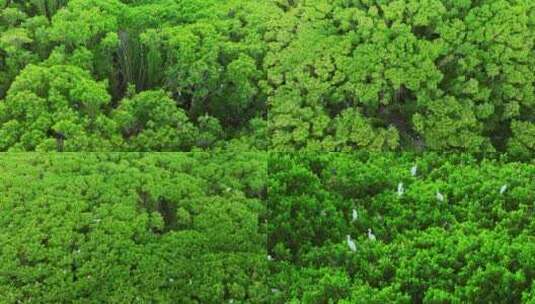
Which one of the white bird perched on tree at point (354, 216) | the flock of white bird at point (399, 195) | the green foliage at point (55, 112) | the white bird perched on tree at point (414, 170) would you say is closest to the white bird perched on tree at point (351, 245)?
the flock of white bird at point (399, 195)

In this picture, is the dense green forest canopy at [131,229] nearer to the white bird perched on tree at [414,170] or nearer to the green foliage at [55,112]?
the green foliage at [55,112]

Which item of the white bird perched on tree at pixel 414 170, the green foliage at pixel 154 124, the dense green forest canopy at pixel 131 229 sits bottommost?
the dense green forest canopy at pixel 131 229

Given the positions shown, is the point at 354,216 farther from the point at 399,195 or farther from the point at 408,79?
the point at 408,79

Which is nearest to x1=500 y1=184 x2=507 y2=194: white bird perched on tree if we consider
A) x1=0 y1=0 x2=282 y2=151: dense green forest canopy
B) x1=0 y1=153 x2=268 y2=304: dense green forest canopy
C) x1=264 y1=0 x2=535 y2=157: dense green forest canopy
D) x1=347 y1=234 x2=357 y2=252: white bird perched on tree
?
x1=264 y1=0 x2=535 y2=157: dense green forest canopy

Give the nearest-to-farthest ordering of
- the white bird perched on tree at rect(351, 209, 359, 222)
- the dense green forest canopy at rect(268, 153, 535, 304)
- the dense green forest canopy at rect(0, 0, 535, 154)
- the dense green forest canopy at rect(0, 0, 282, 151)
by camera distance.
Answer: the dense green forest canopy at rect(268, 153, 535, 304) < the white bird perched on tree at rect(351, 209, 359, 222) < the dense green forest canopy at rect(0, 0, 282, 151) < the dense green forest canopy at rect(0, 0, 535, 154)

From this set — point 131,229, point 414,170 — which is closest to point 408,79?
point 414,170

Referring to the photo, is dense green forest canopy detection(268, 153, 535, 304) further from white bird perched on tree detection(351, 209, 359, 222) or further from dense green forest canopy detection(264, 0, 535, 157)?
dense green forest canopy detection(264, 0, 535, 157)

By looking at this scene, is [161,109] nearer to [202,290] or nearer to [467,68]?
[202,290]
